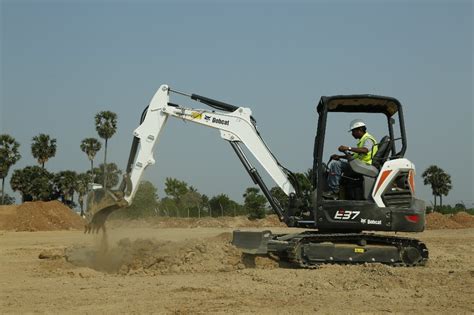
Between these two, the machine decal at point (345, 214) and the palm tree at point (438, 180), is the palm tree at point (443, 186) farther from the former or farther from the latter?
the machine decal at point (345, 214)

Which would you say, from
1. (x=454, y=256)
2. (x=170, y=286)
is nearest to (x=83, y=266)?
(x=170, y=286)

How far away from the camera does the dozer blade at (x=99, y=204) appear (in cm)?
1087

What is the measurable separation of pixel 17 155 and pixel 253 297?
41.8 m

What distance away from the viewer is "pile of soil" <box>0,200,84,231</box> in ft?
99.8

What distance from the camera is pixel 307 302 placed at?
749 centimetres

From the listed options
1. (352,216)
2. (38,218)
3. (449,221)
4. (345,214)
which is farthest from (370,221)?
(38,218)

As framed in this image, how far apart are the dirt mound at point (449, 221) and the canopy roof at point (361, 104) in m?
21.0

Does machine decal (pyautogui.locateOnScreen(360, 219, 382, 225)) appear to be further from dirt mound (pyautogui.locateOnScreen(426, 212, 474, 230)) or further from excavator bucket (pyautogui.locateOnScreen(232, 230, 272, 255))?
dirt mound (pyautogui.locateOnScreen(426, 212, 474, 230))

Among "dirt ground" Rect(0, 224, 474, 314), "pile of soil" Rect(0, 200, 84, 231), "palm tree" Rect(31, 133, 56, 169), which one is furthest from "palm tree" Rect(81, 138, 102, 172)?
"dirt ground" Rect(0, 224, 474, 314)

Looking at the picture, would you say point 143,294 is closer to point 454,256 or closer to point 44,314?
point 44,314

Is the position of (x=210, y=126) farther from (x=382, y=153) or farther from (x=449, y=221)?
(x=449, y=221)

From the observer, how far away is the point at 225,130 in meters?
11.4

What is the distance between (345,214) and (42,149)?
4459cm

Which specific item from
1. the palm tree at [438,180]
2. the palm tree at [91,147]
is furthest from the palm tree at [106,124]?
the palm tree at [438,180]
